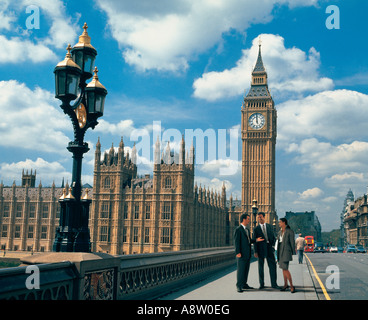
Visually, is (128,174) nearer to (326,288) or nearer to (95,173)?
(95,173)

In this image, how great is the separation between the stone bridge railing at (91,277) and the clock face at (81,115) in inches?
114

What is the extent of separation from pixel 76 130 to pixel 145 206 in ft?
218

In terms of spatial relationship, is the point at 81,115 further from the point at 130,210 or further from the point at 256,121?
the point at 256,121

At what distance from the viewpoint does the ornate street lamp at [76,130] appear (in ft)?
26.3

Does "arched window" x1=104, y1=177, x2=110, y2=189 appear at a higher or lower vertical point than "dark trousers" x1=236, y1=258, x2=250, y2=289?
higher

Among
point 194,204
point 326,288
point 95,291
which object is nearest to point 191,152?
point 194,204

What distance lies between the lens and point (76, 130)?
28.2 ft

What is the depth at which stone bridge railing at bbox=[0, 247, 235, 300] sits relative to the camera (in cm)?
543

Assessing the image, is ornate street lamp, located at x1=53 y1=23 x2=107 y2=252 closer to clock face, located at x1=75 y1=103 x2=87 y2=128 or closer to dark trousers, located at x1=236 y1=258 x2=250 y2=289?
clock face, located at x1=75 y1=103 x2=87 y2=128

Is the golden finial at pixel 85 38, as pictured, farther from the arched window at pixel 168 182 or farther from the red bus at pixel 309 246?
the arched window at pixel 168 182

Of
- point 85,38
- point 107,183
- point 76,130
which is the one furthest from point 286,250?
point 107,183

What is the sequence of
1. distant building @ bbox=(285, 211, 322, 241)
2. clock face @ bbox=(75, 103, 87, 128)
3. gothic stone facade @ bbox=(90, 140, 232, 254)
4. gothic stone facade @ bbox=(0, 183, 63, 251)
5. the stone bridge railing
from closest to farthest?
the stone bridge railing < clock face @ bbox=(75, 103, 87, 128) < gothic stone facade @ bbox=(90, 140, 232, 254) < gothic stone facade @ bbox=(0, 183, 63, 251) < distant building @ bbox=(285, 211, 322, 241)

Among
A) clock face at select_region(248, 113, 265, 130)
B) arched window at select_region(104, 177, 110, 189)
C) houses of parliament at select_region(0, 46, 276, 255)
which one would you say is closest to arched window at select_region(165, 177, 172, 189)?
houses of parliament at select_region(0, 46, 276, 255)

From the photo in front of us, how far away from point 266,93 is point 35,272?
11609cm
